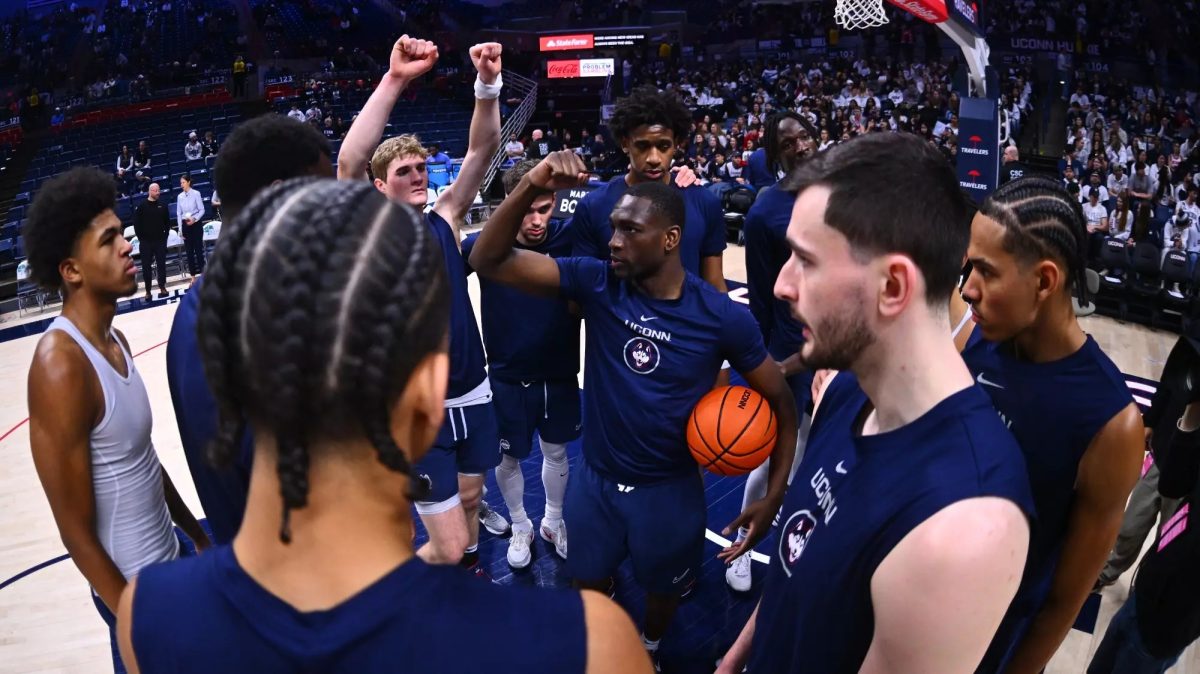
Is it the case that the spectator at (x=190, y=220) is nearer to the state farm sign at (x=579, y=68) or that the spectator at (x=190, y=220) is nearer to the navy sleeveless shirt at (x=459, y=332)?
the navy sleeveless shirt at (x=459, y=332)

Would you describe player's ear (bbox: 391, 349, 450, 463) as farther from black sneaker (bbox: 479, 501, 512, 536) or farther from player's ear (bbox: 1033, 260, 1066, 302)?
black sneaker (bbox: 479, 501, 512, 536)

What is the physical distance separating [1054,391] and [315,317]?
189 cm

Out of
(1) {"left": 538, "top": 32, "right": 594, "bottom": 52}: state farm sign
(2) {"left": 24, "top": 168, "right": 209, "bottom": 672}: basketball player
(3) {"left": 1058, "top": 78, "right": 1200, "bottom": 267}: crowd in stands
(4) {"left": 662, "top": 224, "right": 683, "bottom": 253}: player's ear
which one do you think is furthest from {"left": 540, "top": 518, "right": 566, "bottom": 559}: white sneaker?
(1) {"left": 538, "top": 32, "right": 594, "bottom": 52}: state farm sign

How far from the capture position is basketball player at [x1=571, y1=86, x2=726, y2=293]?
4.06 metres

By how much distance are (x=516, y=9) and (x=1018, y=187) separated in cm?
2844

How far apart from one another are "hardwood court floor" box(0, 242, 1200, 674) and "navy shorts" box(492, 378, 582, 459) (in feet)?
2.31

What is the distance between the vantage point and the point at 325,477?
1.03 meters

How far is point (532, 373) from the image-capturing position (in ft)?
13.7

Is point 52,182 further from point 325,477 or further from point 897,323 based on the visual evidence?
point 897,323

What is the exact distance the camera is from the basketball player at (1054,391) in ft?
6.79

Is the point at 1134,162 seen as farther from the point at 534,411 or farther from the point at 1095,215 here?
the point at 534,411

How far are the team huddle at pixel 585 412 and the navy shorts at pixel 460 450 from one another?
0.7 inches

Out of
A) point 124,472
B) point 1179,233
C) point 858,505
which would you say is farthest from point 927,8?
point 124,472

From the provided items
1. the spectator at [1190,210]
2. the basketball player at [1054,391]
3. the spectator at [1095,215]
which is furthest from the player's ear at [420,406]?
the spectator at [1190,210]
